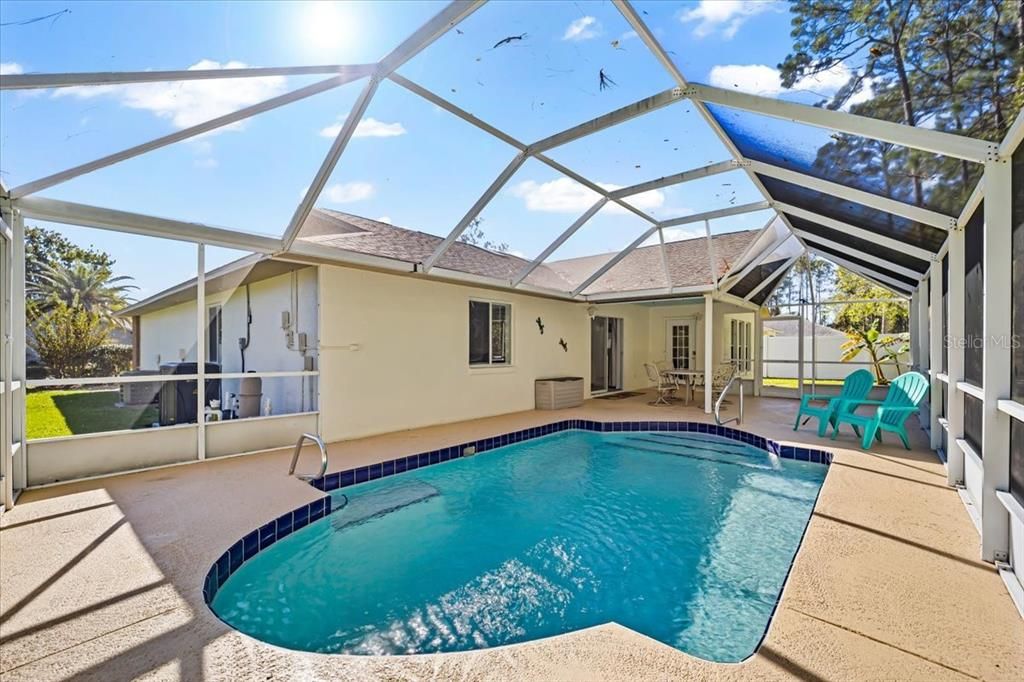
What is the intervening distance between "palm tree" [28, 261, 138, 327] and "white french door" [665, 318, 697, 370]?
12.7 meters

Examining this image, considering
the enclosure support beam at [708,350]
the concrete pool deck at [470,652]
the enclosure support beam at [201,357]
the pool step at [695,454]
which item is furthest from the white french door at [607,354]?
the enclosure support beam at [201,357]

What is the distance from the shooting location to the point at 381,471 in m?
5.53

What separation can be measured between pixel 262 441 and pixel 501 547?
3944mm

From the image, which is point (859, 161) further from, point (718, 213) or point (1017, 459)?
point (718, 213)

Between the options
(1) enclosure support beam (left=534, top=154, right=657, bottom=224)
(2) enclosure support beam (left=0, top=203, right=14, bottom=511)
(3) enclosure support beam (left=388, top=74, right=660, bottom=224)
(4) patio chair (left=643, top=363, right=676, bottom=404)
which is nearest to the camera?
(2) enclosure support beam (left=0, top=203, right=14, bottom=511)

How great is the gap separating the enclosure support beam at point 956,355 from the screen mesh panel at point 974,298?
80 mm

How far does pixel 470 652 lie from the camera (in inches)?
83.2

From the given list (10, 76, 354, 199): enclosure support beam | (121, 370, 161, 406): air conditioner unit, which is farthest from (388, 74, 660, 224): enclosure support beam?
(121, 370, 161, 406): air conditioner unit

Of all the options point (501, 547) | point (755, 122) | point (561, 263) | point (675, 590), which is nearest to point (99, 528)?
point (501, 547)

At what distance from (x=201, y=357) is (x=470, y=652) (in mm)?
5258

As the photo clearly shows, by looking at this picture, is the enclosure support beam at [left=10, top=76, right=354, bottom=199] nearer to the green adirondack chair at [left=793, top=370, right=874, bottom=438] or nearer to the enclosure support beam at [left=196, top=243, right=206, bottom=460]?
the enclosure support beam at [left=196, top=243, right=206, bottom=460]

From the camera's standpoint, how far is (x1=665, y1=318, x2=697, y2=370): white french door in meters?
13.8

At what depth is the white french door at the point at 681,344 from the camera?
13.8m

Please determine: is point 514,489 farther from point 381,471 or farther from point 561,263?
point 561,263
